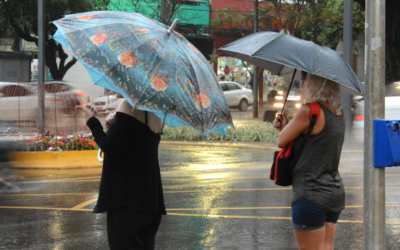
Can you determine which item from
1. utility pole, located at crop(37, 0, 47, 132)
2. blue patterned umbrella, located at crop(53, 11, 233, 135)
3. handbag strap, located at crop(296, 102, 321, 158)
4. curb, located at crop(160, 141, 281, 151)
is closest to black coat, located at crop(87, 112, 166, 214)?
blue patterned umbrella, located at crop(53, 11, 233, 135)

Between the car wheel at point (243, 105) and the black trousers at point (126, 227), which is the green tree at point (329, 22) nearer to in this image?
the car wheel at point (243, 105)

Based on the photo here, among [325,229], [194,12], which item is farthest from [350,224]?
[194,12]

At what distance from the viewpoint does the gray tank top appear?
3.30m

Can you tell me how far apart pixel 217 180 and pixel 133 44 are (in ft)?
20.2

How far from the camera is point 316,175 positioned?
3.30 metres

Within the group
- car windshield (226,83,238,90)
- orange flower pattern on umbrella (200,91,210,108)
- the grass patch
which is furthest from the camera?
car windshield (226,83,238,90)

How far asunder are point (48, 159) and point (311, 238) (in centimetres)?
836

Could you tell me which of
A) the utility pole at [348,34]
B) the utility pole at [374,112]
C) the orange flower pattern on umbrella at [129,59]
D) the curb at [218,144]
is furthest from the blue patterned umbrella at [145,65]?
the utility pole at [348,34]

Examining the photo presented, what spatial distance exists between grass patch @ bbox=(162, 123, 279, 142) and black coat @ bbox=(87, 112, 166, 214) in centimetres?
1248

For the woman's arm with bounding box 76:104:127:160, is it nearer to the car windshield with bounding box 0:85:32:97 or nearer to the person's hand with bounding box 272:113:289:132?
the person's hand with bounding box 272:113:289:132

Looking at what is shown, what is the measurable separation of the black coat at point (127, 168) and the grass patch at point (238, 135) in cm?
1248

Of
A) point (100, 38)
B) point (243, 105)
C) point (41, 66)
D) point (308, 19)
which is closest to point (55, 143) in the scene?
point (41, 66)

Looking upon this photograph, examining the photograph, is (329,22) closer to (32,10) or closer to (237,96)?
(237,96)

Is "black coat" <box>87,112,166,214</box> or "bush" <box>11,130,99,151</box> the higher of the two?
"black coat" <box>87,112,166,214</box>
